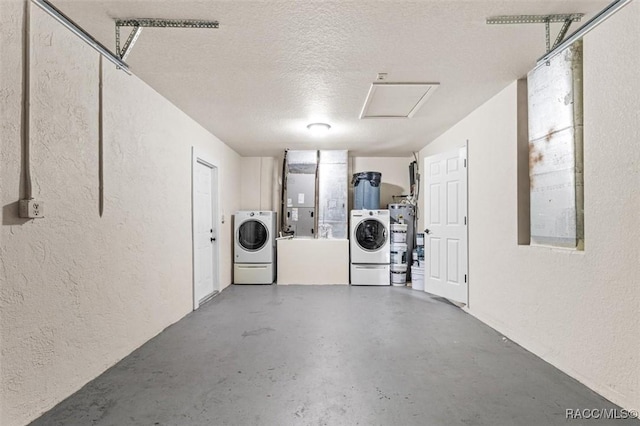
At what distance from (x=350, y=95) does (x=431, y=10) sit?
1.22 m

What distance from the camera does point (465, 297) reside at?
3.43 m

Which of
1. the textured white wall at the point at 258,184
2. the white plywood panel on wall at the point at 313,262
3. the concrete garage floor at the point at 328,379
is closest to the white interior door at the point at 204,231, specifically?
the concrete garage floor at the point at 328,379

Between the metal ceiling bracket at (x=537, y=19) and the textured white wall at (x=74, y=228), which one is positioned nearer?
the textured white wall at (x=74, y=228)

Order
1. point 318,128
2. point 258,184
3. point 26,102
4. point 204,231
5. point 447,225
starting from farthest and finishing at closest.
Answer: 1. point 258,184
2. point 204,231
3. point 318,128
4. point 447,225
5. point 26,102

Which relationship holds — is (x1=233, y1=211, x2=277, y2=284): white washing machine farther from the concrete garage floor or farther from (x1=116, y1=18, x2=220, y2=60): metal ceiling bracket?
(x1=116, y1=18, x2=220, y2=60): metal ceiling bracket

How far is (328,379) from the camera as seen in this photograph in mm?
2000

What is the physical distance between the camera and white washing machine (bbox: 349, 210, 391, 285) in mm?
4891

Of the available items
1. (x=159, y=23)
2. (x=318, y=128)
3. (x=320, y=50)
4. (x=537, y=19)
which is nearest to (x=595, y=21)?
(x=537, y=19)

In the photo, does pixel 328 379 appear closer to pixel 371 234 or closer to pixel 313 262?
pixel 313 262

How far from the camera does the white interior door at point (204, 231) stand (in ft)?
11.7

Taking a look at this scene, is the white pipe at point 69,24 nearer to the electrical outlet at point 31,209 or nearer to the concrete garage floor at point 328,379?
the electrical outlet at point 31,209

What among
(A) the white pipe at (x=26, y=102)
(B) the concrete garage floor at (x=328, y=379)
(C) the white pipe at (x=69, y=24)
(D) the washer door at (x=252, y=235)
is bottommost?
(B) the concrete garage floor at (x=328, y=379)

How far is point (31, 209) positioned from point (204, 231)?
101 inches

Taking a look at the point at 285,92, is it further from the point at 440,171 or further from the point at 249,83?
the point at 440,171
